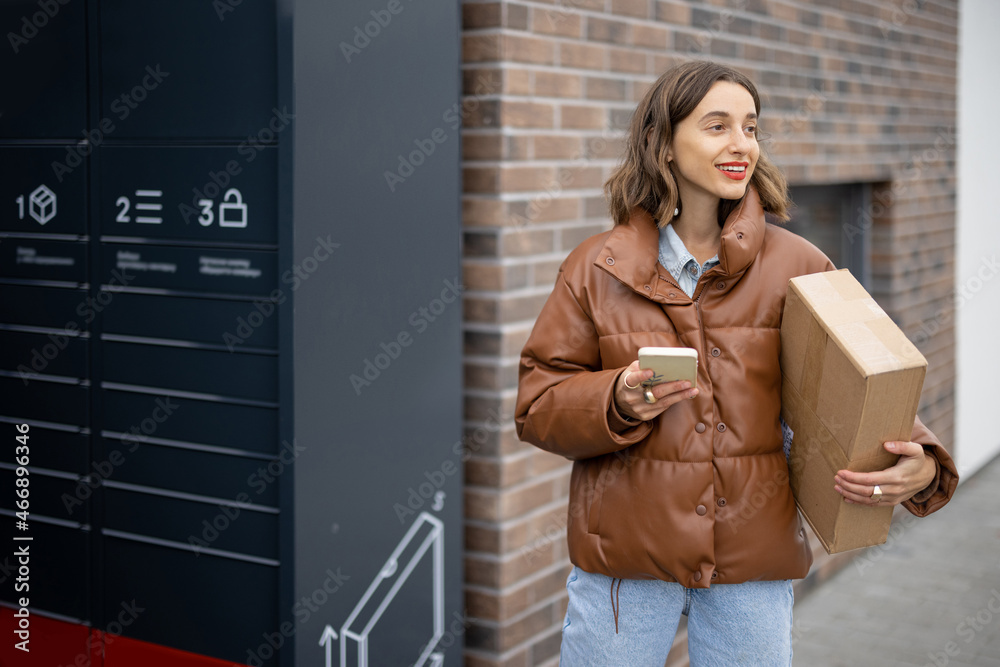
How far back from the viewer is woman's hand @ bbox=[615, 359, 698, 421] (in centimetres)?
206

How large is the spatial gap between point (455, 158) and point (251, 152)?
710mm

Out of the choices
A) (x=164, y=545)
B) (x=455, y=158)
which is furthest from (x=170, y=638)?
(x=455, y=158)

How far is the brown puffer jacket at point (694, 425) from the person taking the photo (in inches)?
87.1

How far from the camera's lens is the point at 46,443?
2.87 metres

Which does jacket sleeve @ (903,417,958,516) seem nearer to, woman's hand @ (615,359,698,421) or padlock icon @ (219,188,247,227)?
woman's hand @ (615,359,698,421)

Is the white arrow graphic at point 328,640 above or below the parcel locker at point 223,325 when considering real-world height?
below

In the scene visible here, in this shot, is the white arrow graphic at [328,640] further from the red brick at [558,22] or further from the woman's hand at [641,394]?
the red brick at [558,22]

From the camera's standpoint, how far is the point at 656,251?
231 centimetres

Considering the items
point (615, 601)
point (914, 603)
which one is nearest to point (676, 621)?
point (615, 601)

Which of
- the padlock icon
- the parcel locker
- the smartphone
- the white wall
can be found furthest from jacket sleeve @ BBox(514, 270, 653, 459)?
the white wall

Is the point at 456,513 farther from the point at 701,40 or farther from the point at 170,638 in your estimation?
the point at 701,40

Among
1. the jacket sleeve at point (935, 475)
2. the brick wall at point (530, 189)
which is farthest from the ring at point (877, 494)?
the brick wall at point (530, 189)

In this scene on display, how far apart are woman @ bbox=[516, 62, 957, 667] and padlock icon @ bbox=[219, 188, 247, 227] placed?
2.43 ft

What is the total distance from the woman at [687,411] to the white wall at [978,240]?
516 cm
